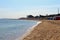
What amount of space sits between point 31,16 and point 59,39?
163m

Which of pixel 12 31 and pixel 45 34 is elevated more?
pixel 45 34

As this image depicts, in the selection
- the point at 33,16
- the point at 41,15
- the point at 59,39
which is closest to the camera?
the point at 59,39

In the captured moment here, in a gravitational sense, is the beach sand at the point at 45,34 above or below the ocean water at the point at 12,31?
above

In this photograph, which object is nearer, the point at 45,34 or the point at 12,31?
the point at 45,34

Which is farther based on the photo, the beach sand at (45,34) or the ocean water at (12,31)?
the ocean water at (12,31)

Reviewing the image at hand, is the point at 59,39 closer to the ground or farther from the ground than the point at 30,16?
farther from the ground

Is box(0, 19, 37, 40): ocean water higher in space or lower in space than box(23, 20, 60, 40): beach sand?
lower

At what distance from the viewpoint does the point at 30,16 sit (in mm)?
173625

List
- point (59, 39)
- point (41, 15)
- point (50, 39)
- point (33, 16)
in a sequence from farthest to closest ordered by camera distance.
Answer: point (33, 16)
point (41, 15)
point (50, 39)
point (59, 39)

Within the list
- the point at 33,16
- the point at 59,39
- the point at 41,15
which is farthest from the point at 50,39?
the point at 33,16

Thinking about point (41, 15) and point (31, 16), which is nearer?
point (41, 15)

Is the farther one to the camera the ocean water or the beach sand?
the ocean water

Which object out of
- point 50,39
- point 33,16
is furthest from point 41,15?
point 50,39

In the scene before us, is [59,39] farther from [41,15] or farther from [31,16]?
[31,16]
